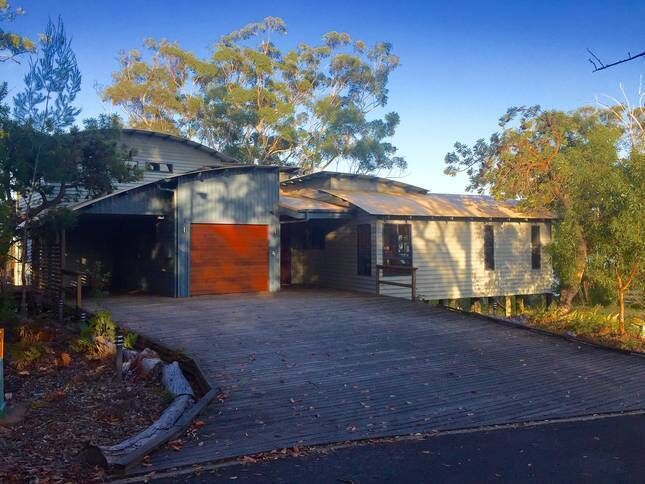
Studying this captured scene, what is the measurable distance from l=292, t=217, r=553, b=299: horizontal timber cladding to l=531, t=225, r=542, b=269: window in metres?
0.14

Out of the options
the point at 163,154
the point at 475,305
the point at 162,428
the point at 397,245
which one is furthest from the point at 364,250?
the point at 162,428

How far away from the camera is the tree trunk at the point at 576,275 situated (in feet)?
51.2

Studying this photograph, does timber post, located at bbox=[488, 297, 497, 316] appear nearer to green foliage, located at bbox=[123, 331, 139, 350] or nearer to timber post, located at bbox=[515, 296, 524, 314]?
timber post, located at bbox=[515, 296, 524, 314]

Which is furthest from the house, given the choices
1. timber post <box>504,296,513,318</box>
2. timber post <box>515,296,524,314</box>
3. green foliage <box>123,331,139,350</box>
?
green foliage <box>123,331,139,350</box>

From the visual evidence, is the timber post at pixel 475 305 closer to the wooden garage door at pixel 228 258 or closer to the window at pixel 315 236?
the window at pixel 315 236

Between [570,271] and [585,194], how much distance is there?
8.16ft

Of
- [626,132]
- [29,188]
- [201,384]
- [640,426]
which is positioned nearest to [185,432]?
[201,384]

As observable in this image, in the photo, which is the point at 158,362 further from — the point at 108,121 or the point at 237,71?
the point at 237,71

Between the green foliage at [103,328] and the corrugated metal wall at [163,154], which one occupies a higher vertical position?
the corrugated metal wall at [163,154]

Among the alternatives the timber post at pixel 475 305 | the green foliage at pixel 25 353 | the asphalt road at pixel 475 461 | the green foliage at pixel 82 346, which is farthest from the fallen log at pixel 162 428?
the timber post at pixel 475 305

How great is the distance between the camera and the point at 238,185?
17.2 meters

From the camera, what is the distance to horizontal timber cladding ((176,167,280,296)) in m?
16.2

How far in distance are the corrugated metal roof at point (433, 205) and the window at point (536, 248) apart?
2.30ft

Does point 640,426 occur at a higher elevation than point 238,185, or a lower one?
lower
